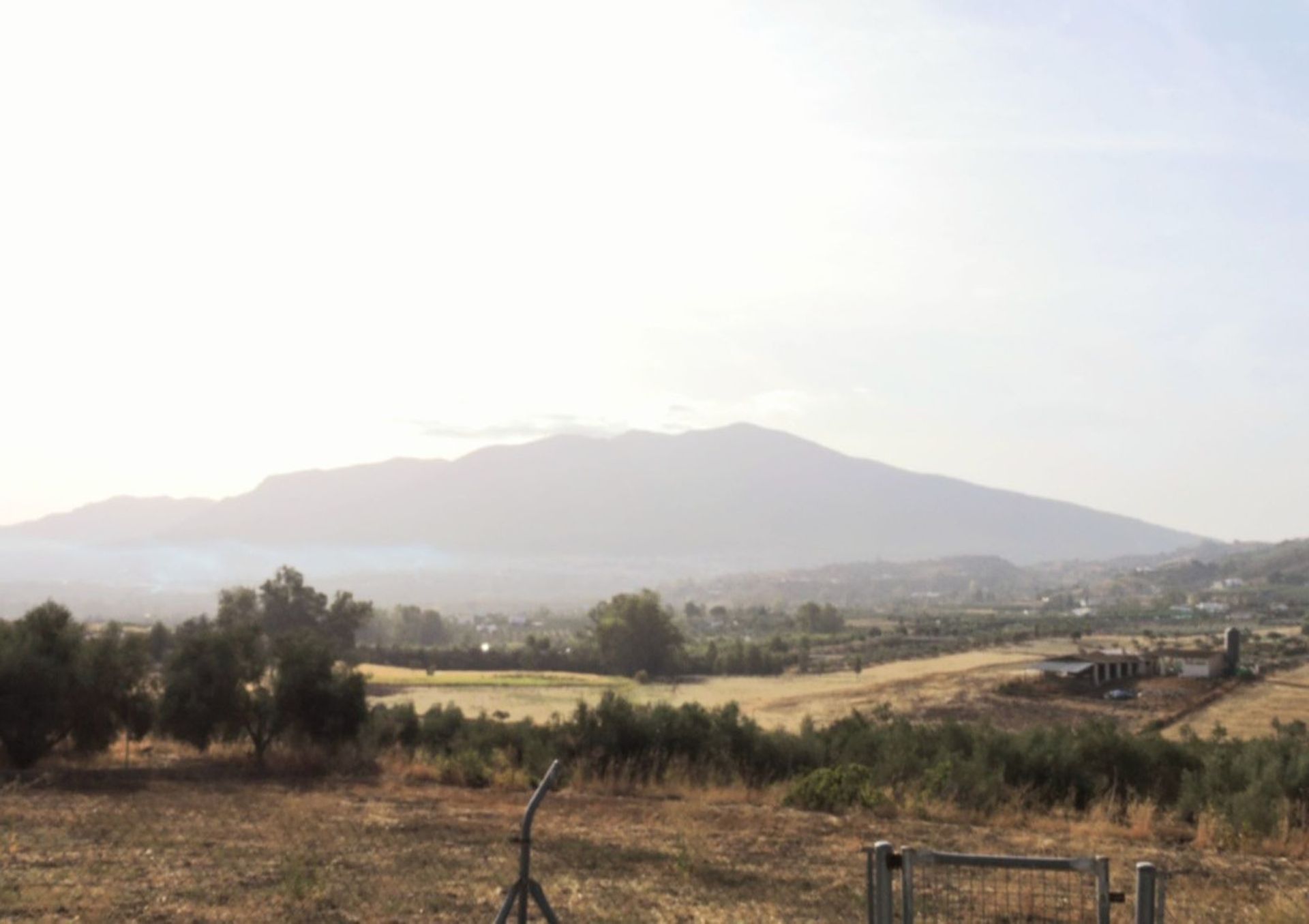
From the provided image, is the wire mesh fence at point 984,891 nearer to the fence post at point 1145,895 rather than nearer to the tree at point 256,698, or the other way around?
the fence post at point 1145,895

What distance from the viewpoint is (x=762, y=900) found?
499 inches

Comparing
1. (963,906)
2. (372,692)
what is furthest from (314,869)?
(372,692)

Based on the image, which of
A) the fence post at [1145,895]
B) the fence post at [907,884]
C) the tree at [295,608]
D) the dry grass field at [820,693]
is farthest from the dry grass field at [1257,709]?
the tree at [295,608]

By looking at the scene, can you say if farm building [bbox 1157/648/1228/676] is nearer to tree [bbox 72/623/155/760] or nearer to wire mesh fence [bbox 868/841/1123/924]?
tree [bbox 72/623/155/760]

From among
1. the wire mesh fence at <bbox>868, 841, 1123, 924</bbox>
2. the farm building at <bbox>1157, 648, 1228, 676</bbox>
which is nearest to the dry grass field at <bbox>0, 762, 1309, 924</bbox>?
the wire mesh fence at <bbox>868, 841, 1123, 924</bbox>

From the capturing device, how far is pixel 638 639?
95375mm

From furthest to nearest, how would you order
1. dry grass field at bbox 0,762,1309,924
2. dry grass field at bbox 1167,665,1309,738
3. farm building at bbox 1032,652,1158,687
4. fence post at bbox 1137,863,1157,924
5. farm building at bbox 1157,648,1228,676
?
farm building at bbox 1157,648,1228,676
farm building at bbox 1032,652,1158,687
dry grass field at bbox 1167,665,1309,738
dry grass field at bbox 0,762,1309,924
fence post at bbox 1137,863,1157,924

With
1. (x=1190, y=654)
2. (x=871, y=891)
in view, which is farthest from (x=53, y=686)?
(x=1190, y=654)

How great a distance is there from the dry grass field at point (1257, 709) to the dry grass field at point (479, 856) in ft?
95.7

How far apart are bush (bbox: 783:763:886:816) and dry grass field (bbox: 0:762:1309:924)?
545mm

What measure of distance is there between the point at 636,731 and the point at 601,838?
28.6 ft

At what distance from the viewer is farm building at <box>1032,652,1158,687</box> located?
69.2 meters

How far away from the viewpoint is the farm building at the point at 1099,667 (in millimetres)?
69250

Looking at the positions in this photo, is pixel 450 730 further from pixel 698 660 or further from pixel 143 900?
pixel 698 660
